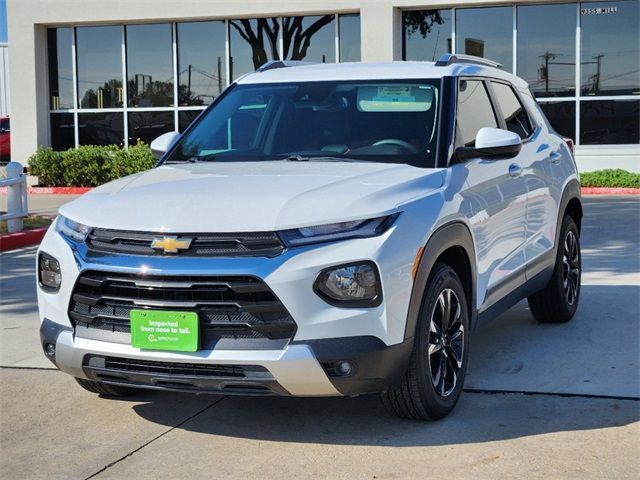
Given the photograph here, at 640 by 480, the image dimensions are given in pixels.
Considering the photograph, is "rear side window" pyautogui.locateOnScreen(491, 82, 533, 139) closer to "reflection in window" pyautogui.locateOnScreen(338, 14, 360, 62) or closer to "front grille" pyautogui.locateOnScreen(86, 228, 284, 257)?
"front grille" pyautogui.locateOnScreen(86, 228, 284, 257)

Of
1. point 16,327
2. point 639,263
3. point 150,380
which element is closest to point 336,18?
point 639,263

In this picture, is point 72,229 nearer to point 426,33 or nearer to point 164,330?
point 164,330

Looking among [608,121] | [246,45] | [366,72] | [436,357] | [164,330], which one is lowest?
[436,357]

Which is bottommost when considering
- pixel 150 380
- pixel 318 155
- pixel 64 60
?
pixel 150 380

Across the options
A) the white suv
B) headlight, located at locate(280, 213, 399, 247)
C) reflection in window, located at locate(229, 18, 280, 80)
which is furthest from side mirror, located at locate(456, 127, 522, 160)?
reflection in window, located at locate(229, 18, 280, 80)

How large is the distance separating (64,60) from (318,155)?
→ 18.4 meters

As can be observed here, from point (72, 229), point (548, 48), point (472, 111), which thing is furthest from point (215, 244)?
point (548, 48)

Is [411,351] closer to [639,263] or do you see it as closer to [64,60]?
[639,263]

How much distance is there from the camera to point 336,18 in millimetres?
20906

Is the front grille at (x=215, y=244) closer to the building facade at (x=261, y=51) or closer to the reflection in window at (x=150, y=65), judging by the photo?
the building facade at (x=261, y=51)

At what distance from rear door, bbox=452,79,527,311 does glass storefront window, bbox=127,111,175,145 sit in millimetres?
16559

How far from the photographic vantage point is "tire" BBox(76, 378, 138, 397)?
5.36 meters

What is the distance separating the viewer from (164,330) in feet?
14.4

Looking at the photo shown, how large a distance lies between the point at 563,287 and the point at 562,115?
13.5 metres
